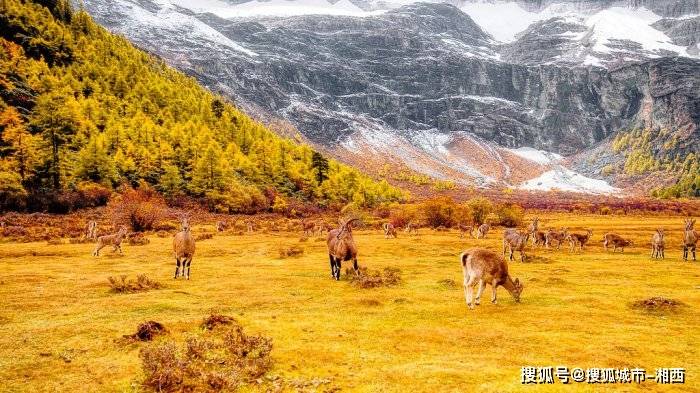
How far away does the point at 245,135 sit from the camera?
122688 millimetres

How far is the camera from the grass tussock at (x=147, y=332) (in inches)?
502

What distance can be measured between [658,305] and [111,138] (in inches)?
3529

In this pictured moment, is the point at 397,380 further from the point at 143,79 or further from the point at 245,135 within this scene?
the point at 143,79

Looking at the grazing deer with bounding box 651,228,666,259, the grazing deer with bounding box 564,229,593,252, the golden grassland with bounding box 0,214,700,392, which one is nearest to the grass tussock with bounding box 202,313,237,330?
the golden grassland with bounding box 0,214,700,392

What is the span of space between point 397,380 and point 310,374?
2037 mm

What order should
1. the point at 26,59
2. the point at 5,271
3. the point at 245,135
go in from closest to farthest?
1. the point at 5,271
2. the point at 26,59
3. the point at 245,135

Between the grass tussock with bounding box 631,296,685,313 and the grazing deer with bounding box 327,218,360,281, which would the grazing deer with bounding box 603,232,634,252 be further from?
the grazing deer with bounding box 327,218,360,281

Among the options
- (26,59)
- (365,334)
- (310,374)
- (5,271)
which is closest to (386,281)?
(365,334)

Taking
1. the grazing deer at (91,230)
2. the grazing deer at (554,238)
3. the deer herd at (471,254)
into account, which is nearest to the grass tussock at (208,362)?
the deer herd at (471,254)

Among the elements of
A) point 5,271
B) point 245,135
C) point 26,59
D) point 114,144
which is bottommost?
point 5,271

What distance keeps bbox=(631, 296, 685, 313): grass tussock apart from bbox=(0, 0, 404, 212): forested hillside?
224 ft

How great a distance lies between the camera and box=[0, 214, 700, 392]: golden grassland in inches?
420

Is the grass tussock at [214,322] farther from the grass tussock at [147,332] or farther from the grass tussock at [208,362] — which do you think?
the grass tussock at [147,332]

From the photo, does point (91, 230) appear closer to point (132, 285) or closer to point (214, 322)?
point (132, 285)
